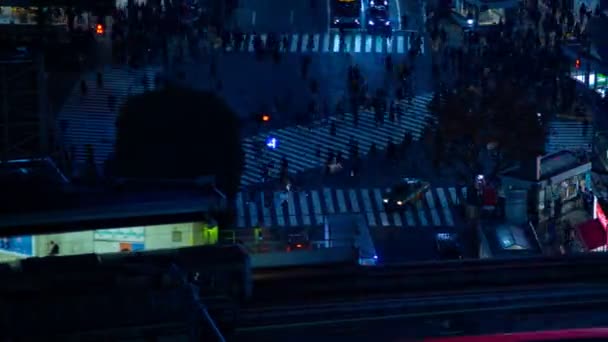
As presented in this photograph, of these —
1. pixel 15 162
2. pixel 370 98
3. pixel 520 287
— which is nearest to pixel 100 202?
pixel 15 162

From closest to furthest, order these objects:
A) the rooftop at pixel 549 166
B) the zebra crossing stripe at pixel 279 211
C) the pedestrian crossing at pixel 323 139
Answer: the rooftop at pixel 549 166 → the zebra crossing stripe at pixel 279 211 → the pedestrian crossing at pixel 323 139

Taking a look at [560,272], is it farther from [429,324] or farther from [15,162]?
[15,162]

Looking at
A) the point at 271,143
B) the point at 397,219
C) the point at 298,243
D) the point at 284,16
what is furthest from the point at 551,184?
the point at 284,16

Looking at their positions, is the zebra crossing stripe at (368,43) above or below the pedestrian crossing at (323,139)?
above

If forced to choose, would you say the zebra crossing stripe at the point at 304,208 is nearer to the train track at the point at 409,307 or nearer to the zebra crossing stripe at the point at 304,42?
the zebra crossing stripe at the point at 304,42


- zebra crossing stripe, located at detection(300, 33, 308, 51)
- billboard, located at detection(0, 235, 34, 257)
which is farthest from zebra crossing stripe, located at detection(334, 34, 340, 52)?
billboard, located at detection(0, 235, 34, 257)

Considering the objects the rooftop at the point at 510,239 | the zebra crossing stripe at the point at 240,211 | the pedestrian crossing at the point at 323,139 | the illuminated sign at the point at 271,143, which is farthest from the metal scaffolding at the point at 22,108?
the illuminated sign at the point at 271,143

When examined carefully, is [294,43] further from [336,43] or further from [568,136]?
Answer: [568,136]
